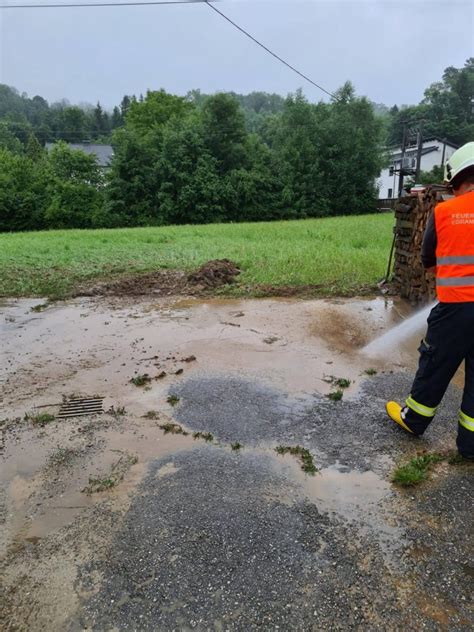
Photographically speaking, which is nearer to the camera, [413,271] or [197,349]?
[197,349]

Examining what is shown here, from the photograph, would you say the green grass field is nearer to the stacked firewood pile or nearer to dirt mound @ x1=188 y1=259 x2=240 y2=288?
dirt mound @ x1=188 y1=259 x2=240 y2=288

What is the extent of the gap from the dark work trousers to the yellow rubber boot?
24 centimetres

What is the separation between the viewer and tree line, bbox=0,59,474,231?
31.3 meters

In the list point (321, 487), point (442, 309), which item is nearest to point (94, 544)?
point (321, 487)

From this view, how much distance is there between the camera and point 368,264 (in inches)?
381

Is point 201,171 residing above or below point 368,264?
above

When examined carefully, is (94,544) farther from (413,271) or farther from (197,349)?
(413,271)

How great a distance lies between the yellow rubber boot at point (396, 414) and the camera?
3.25 metres

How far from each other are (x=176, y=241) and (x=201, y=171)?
17.4m

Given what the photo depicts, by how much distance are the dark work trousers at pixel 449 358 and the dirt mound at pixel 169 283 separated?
18.8 feet

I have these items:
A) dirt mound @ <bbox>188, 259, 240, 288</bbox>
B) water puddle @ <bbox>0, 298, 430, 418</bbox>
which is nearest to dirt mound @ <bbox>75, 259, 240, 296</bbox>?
dirt mound @ <bbox>188, 259, 240, 288</bbox>

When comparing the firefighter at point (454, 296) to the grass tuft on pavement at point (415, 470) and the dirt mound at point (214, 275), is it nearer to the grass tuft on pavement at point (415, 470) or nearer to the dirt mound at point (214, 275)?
the grass tuft on pavement at point (415, 470)

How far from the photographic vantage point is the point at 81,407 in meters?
3.89

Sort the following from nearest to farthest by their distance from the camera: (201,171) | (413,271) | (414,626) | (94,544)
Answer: (414,626), (94,544), (413,271), (201,171)
